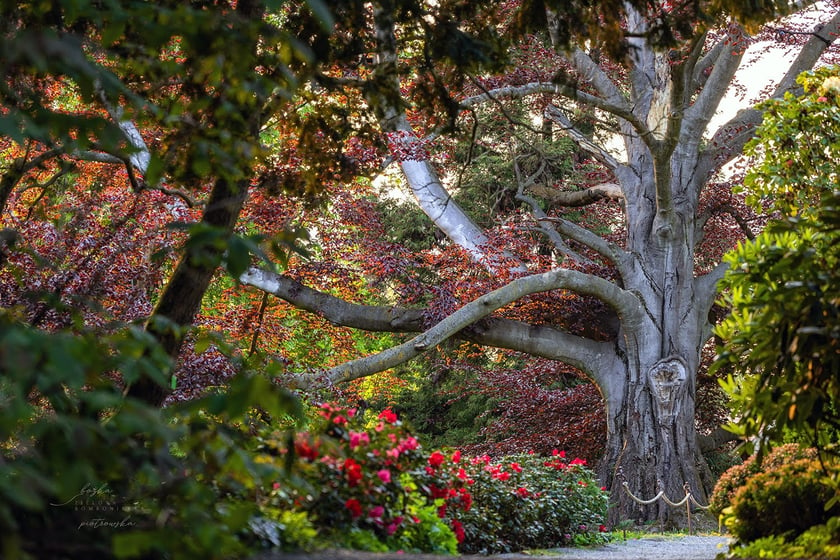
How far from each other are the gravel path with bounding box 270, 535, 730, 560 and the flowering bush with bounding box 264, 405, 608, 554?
235mm

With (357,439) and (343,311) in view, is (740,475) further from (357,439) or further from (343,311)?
(343,311)

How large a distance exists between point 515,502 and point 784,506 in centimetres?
290

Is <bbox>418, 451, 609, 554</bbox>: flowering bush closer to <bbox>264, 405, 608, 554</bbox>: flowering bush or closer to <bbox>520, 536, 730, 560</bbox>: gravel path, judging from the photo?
<bbox>264, 405, 608, 554</bbox>: flowering bush

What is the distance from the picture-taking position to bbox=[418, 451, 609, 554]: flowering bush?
20.6 ft

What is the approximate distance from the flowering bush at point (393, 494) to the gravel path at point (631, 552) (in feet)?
0.77

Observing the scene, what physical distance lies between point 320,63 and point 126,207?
18.7ft

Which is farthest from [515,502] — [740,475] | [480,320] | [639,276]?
[639,276]

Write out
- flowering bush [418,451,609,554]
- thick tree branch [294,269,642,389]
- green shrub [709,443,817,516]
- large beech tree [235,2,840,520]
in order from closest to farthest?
green shrub [709,443,817,516], flowering bush [418,451,609,554], thick tree branch [294,269,642,389], large beech tree [235,2,840,520]

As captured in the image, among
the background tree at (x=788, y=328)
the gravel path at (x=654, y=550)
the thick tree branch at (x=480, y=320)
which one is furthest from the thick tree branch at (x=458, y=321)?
the background tree at (x=788, y=328)

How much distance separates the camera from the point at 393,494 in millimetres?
4684

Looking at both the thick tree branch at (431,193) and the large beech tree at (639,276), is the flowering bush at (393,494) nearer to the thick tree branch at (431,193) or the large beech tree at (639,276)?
the large beech tree at (639,276)

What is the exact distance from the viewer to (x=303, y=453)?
175 inches

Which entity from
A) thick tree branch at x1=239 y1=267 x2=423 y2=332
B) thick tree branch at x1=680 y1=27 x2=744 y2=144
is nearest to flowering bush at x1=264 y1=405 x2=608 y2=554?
thick tree branch at x1=239 y1=267 x2=423 y2=332

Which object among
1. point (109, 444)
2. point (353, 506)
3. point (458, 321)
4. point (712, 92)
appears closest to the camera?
point (109, 444)
